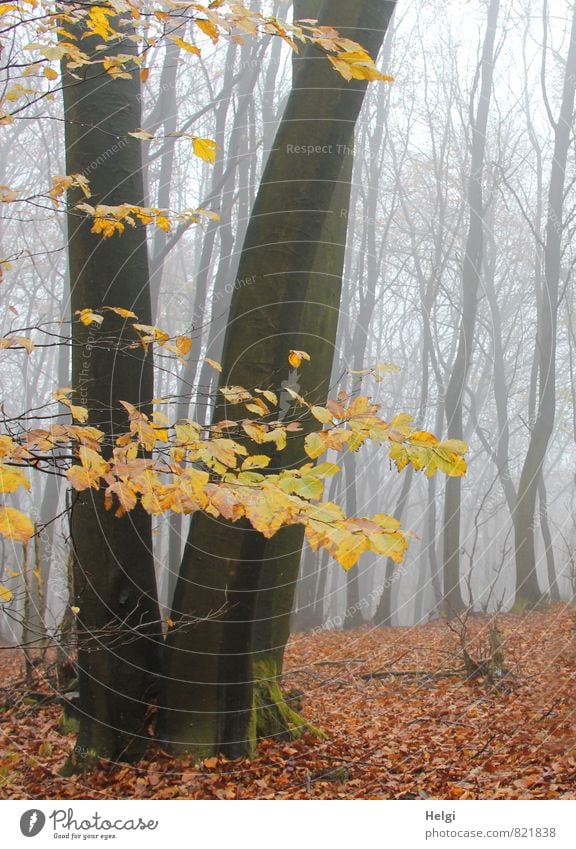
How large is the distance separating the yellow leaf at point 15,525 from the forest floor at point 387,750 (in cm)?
263

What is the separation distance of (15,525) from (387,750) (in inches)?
132

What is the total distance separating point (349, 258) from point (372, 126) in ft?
8.43

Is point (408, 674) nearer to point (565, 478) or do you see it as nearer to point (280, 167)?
point (280, 167)

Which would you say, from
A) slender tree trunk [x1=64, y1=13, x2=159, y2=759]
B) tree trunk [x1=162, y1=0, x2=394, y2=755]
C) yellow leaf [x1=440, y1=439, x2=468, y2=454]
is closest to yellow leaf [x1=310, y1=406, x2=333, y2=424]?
yellow leaf [x1=440, y1=439, x2=468, y2=454]

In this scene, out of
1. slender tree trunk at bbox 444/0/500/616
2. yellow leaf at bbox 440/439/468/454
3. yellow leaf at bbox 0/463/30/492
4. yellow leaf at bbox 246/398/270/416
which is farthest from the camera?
slender tree trunk at bbox 444/0/500/616

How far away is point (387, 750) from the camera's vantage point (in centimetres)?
427

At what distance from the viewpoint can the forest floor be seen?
3.79 meters

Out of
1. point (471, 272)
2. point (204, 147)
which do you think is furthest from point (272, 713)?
point (471, 272)

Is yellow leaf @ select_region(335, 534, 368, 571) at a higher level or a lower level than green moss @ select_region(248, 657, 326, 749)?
higher

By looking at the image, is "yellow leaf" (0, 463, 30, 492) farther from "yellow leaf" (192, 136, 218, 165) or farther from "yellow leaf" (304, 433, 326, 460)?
"yellow leaf" (192, 136, 218, 165)

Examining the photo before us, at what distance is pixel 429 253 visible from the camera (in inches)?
595

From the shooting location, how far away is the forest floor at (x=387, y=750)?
379 centimetres

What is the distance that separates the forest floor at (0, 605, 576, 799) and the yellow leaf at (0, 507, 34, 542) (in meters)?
2.63

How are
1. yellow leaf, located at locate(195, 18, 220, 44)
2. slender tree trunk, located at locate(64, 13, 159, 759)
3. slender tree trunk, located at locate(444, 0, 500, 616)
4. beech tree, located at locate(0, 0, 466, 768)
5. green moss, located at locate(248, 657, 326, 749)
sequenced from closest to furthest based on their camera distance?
yellow leaf, located at locate(195, 18, 220, 44)
beech tree, located at locate(0, 0, 466, 768)
slender tree trunk, located at locate(64, 13, 159, 759)
green moss, located at locate(248, 657, 326, 749)
slender tree trunk, located at locate(444, 0, 500, 616)
